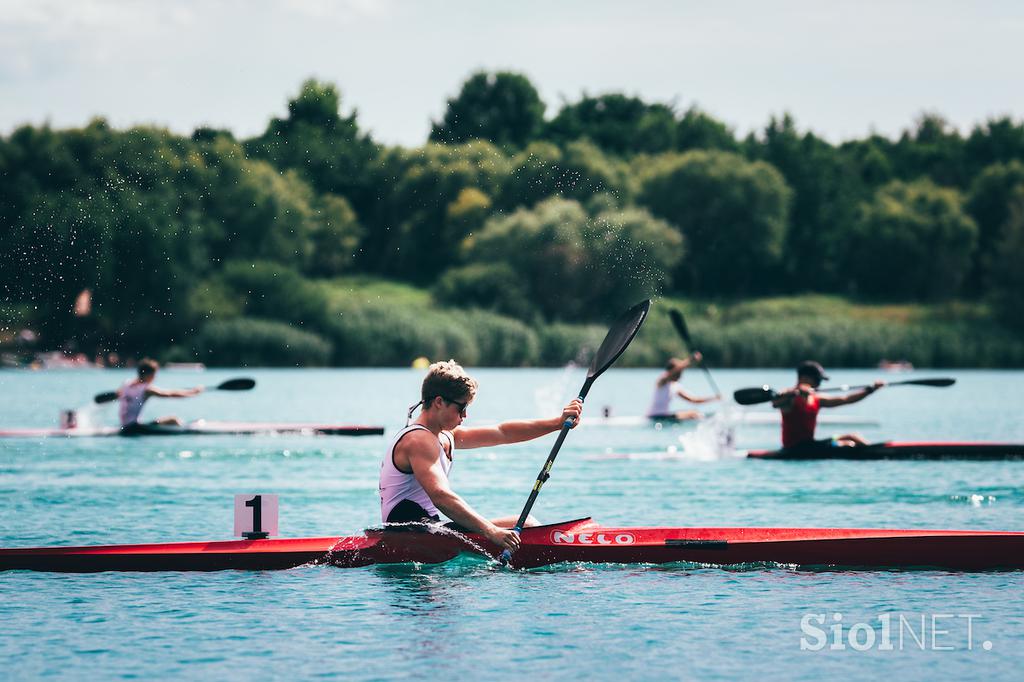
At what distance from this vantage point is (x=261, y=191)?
5784cm

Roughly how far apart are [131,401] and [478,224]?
2096 inches

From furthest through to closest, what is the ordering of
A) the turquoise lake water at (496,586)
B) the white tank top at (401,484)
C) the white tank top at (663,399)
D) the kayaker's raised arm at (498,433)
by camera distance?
1. the white tank top at (663,399)
2. the kayaker's raised arm at (498,433)
3. the white tank top at (401,484)
4. the turquoise lake water at (496,586)

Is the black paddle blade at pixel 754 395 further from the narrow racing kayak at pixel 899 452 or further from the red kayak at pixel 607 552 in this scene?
the red kayak at pixel 607 552

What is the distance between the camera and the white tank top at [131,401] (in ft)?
71.5

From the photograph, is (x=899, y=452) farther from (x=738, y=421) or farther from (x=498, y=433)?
(x=498, y=433)

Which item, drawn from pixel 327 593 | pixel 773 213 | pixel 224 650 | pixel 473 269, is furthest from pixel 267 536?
pixel 773 213

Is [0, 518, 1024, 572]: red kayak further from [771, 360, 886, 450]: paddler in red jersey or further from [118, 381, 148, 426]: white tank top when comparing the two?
→ [118, 381, 148, 426]: white tank top

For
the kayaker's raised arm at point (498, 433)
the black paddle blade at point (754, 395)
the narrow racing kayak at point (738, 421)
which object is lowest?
the narrow racing kayak at point (738, 421)

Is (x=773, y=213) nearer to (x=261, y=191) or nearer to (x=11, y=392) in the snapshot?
(x=261, y=191)

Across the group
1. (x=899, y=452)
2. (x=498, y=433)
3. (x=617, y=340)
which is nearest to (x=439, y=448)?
(x=498, y=433)

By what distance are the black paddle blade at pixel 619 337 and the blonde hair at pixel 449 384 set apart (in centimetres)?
206

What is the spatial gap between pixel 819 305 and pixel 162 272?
37.6 meters

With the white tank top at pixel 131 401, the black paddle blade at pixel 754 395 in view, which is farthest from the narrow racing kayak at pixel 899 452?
the white tank top at pixel 131 401

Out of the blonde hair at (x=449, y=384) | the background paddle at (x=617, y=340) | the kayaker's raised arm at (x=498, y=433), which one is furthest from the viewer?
the background paddle at (x=617, y=340)
